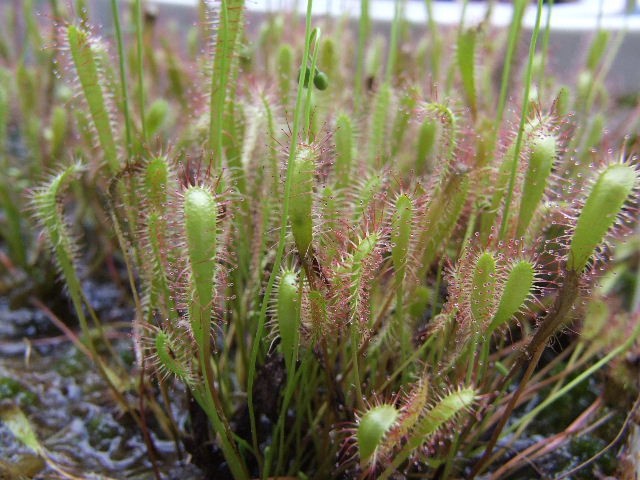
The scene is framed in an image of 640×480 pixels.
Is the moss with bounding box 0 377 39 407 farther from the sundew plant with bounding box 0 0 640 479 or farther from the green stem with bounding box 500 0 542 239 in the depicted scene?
the green stem with bounding box 500 0 542 239

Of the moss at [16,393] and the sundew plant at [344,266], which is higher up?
the sundew plant at [344,266]

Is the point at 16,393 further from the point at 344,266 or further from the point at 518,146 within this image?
the point at 518,146

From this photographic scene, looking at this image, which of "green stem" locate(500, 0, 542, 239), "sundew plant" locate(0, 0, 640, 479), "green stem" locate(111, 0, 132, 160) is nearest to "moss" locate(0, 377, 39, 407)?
"sundew plant" locate(0, 0, 640, 479)

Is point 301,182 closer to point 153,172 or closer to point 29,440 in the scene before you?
point 153,172

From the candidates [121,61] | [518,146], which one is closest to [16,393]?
[121,61]

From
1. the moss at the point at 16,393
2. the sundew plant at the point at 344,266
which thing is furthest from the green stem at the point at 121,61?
the moss at the point at 16,393

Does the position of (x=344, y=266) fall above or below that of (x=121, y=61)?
below

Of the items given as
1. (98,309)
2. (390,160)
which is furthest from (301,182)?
(98,309)

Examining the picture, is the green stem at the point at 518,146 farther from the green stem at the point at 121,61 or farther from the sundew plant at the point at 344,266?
the green stem at the point at 121,61
